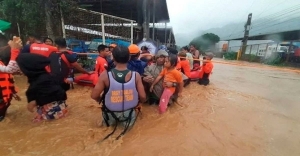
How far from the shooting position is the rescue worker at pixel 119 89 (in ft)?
7.65

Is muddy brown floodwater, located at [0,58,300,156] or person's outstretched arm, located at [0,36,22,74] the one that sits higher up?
person's outstretched arm, located at [0,36,22,74]

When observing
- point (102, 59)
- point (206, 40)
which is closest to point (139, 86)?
point (102, 59)

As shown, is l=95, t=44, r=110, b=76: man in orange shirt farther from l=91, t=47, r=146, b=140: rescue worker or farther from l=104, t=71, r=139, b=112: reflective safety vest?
l=104, t=71, r=139, b=112: reflective safety vest

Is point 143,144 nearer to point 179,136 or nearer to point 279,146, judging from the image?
point 179,136

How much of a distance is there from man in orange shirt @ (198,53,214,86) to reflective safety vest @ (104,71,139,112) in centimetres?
402

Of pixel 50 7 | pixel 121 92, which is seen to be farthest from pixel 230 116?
pixel 50 7

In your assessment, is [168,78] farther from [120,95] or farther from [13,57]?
[13,57]

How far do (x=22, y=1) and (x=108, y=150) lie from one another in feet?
19.4

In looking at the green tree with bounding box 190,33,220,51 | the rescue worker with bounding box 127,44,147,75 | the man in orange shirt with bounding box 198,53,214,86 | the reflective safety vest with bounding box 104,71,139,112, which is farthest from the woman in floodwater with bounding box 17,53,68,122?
the green tree with bounding box 190,33,220,51

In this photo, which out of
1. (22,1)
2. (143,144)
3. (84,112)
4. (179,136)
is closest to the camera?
(143,144)

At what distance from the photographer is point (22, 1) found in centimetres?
570

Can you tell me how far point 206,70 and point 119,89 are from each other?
4.56 m

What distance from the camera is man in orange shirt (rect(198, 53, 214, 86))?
19.7 feet

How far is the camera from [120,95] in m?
2.40
